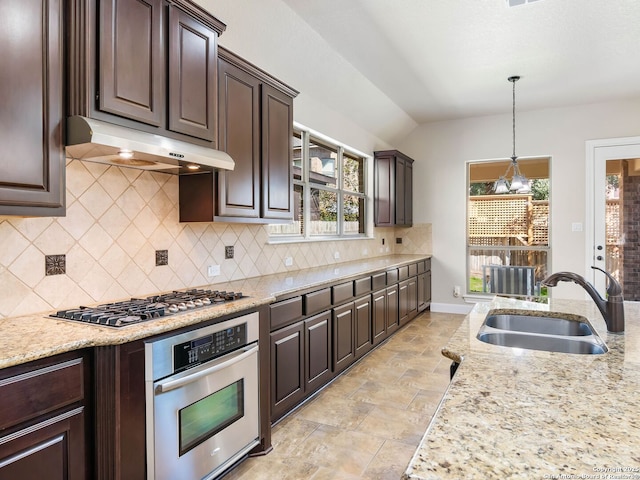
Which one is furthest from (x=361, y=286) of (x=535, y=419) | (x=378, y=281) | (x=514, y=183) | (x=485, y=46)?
(x=535, y=419)

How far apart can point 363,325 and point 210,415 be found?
2.21 metres

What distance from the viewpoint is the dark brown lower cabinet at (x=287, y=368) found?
2645 millimetres

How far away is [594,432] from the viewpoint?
0.81m

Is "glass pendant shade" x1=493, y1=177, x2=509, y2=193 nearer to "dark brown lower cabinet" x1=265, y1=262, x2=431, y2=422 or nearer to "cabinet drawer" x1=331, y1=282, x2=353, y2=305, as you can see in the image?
"dark brown lower cabinet" x1=265, y1=262, x2=431, y2=422

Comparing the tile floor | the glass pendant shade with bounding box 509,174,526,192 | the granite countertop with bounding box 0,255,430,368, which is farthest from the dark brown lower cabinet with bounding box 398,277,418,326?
the granite countertop with bounding box 0,255,430,368

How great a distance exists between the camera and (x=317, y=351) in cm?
317

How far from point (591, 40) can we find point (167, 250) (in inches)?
155

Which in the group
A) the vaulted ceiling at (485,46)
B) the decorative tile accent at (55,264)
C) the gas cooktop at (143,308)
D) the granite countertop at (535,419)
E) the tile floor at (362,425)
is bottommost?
the tile floor at (362,425)

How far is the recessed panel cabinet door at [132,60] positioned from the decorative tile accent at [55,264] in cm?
77

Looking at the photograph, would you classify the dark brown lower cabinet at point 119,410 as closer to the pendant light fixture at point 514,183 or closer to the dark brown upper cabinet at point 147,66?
the dark brown upper cabinet at point 147,66

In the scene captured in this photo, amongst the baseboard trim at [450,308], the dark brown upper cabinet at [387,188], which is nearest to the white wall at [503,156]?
the baseboard trim at [450,308]

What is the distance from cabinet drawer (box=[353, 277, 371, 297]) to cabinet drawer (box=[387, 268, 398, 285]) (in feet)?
2.01

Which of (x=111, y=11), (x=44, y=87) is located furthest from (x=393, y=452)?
(x=111, y=11)

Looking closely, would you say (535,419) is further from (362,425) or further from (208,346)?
(362,425)
